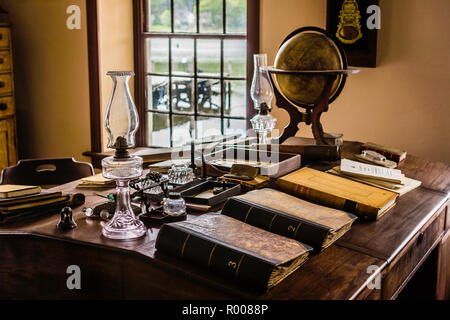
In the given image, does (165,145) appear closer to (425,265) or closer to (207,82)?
(207,82)

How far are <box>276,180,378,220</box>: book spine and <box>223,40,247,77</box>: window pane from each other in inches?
86.5

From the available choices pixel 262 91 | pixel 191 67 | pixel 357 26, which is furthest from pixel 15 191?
pixel 191 67

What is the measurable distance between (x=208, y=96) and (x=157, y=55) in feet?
1.86

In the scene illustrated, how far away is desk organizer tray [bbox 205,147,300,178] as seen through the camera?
8.19ft

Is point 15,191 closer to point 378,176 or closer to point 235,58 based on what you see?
point 378,176

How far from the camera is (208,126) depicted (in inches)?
178

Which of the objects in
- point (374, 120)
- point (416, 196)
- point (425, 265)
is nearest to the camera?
point (416, 196)

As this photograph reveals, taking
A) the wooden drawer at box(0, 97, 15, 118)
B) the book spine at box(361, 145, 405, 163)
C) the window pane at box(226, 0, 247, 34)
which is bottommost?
the book spine at box(361, 145, 405, 163)

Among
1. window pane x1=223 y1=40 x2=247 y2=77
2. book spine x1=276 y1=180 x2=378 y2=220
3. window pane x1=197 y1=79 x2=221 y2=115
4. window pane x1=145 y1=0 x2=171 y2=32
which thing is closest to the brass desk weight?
book spine x1=276 y1=180 x2=378 y2=220

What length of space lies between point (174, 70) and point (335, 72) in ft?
7.04

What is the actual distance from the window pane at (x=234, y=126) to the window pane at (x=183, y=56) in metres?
0.50

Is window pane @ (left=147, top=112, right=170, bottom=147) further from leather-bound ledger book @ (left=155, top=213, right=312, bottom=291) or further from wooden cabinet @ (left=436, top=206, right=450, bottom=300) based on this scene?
leather-bound ledger book @ (left=155, top=213, right=312, bottom=291)

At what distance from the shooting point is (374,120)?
12.1 feet
